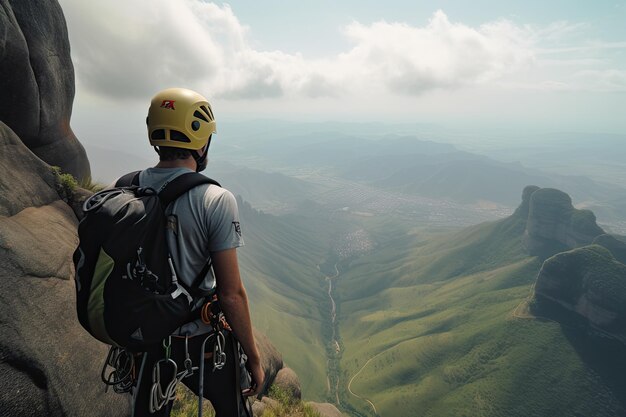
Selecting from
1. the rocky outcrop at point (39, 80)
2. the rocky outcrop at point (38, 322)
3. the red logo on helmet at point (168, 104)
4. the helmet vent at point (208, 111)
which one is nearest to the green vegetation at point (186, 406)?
the rocky outcrop at point (38, 322)

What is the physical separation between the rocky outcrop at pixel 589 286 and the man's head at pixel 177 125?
561ft

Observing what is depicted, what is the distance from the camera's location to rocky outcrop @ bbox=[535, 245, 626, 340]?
12444 centimetres

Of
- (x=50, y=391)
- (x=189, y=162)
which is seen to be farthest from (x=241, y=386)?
(x=50, y=391)

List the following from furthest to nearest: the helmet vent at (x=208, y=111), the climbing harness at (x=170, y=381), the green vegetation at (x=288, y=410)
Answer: the green vegetation at (x=288, y=410) < the helmet vent at (x=208, y=111) < the climbing harness at (x=170, y=381)

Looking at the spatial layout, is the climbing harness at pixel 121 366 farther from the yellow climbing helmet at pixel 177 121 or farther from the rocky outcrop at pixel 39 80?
the rocky outcrop at pixel 39 80

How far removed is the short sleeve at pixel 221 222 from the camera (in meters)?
4.54

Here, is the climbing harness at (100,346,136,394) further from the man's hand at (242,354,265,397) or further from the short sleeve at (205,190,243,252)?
the short sleeve at (205,190,243,252)

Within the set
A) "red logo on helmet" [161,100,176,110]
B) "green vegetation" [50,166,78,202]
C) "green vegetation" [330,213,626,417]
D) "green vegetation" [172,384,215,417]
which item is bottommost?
"green vegetation" [330,213,626,417]

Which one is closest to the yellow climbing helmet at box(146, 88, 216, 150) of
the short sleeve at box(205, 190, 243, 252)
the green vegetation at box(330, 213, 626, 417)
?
the short sleeve at box(205, 190, 243, 252)

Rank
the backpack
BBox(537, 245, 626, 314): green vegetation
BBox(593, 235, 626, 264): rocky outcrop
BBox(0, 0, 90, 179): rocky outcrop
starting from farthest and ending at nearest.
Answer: BBox(593, 235, 626, 264): rocky outcrop → BBox(537, 245, 626, 314): green vegetation → BBox(0, 0, 90, 179): rocky outcrop → the backpack

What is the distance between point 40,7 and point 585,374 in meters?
162

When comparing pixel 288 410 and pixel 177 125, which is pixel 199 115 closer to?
pixel 177 125

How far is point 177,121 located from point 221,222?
1.71 metres

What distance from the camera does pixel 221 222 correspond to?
455 cm
